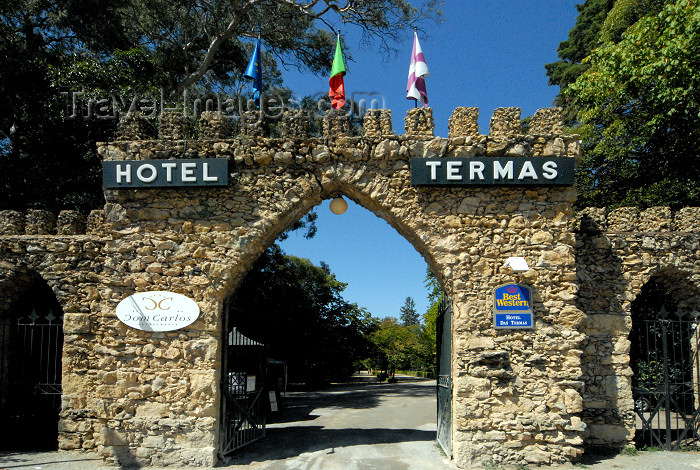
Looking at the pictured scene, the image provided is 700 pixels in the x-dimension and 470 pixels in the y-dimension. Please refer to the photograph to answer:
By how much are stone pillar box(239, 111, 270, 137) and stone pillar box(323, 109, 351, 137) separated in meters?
Answer: 0.91

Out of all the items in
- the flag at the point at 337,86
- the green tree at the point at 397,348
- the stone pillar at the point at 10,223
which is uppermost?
the flag at the point at 337,86

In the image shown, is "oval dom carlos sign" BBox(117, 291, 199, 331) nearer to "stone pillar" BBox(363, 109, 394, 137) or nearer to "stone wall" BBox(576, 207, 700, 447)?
"stone pillar" BBox(363, 109, 394, 137)

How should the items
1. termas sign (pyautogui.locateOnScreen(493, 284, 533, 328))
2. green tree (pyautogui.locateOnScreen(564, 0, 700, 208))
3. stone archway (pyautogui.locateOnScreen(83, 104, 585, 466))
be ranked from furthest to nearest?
green tree (pyautogui.locateOnScreen(564, 0, 700, 208))
termas sign (pyautogui.locateOnScreen(493, 284, 533, 328))
stone archway (pyautogui.locateOnScreen(83, 104, 585, 466))

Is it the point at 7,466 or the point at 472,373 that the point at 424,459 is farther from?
the point at 7,466

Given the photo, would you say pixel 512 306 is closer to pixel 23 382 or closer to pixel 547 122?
pixel 547 122

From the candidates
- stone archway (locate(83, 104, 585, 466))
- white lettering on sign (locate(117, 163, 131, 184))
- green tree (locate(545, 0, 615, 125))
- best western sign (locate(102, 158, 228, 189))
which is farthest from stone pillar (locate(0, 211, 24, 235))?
green tree (locate(545, 0, 615, 125))

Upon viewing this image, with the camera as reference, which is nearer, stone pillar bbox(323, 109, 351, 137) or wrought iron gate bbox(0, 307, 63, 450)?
stone pillar bbox(323, 109, 351, 137)

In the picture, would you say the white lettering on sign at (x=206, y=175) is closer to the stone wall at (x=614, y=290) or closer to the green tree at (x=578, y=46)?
the stone wall at (x=614, y=290)

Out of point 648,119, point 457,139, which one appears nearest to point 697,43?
point 648,119

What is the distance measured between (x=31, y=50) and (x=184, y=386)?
10.8 metres

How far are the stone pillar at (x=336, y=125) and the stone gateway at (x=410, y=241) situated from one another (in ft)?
0.08

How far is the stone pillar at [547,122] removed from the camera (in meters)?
7.79

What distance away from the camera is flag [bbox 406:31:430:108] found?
28.3ft

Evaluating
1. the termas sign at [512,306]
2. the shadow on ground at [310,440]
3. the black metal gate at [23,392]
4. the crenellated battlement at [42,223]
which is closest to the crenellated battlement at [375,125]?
the crenellated battlement at [42,223]
